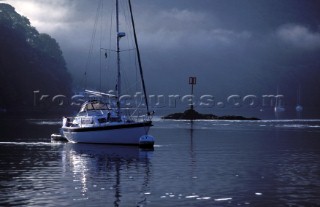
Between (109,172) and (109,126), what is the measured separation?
69.3 ft

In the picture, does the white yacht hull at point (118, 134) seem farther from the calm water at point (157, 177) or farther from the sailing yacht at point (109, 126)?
the calm water at point (157, 177)

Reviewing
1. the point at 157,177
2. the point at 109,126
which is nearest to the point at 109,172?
the point at 157,177

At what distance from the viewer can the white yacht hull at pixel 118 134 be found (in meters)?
56.7

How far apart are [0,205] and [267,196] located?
47.2 feet

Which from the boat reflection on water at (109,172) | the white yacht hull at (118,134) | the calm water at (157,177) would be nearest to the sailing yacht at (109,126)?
the white yacht hull at (118,134)

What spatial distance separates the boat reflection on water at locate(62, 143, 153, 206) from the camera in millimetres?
26977

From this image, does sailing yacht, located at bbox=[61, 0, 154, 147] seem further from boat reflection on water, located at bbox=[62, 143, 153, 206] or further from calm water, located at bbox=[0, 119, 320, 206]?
calm water, located at bbox=[0, 119, 320, 206]

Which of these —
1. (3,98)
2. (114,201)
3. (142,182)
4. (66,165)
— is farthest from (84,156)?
(3,98)

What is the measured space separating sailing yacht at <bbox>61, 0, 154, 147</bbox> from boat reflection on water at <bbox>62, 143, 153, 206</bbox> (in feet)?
4.48

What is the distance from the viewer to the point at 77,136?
6194 cm

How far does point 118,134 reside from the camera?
5784cm

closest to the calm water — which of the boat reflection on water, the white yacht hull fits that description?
the boat reflection on water

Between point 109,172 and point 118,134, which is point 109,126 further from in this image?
point 109,172

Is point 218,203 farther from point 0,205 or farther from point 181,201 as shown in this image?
point 0,205
